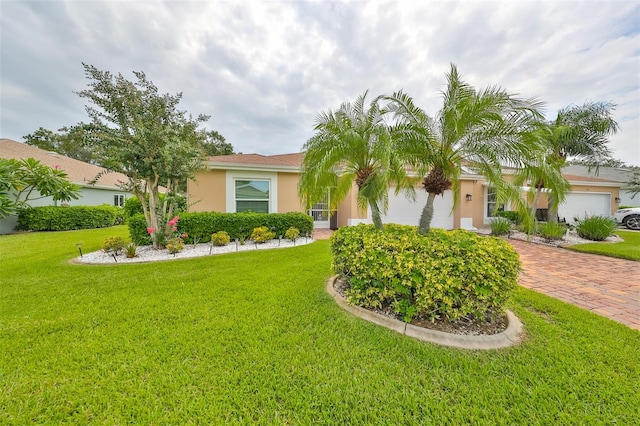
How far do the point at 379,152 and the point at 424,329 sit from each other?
291cm

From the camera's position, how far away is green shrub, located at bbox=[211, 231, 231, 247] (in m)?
8.23

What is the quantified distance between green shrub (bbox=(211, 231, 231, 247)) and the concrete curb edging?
6153 mm

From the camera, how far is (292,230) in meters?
9.19

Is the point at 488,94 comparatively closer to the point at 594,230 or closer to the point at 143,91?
the point at 143,91

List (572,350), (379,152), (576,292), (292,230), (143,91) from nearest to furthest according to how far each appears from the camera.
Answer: (572,350) → (379,152) → (576,292) → (143,91) → (292,230)

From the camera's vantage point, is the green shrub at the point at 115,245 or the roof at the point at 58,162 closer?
A: the green shrub at the point at 115,245

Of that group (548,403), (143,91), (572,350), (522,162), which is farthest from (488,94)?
(143,91)

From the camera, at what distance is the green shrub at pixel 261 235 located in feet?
28.8

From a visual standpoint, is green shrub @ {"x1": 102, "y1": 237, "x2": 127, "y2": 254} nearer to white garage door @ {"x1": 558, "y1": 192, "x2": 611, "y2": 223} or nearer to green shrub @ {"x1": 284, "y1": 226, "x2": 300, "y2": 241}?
green shrub @ {"x1": 284, "y1": 226, "x2": 300, "y2": 241}

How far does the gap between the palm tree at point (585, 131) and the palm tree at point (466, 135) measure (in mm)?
9163

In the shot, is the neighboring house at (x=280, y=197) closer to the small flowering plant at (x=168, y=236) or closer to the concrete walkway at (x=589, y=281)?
the small flowering plant at (x=168, y=236)

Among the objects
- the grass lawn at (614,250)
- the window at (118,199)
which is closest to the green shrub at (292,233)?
the grass lawn at (614,250)

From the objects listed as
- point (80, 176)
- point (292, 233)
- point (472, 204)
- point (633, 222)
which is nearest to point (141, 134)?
point (292, 233)

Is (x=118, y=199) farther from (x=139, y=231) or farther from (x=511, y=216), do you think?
(x=511, y=216)
